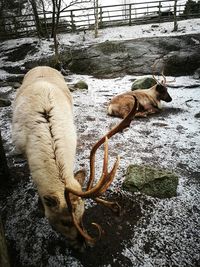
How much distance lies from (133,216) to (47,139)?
166 centimetres

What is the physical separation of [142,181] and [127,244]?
113 centimetres

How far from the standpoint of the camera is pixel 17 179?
405cm

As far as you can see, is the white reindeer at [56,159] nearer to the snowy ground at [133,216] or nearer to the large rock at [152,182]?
the snowy ground at [133,216]

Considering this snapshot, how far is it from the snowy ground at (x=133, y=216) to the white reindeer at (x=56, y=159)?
0.54 metres

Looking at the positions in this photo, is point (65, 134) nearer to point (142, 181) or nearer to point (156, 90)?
point (142, 181)

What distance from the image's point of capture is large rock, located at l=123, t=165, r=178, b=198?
3.70m

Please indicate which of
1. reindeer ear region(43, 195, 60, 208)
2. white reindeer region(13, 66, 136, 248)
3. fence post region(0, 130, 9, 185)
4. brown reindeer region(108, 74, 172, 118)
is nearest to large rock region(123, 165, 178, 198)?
white reindeer region(13, 66, 136, 248)

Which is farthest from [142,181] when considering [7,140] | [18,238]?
[7,140]

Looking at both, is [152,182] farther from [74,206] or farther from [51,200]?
[51,200]

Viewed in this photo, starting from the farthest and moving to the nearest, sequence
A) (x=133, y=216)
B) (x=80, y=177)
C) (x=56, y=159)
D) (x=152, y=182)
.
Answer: (x=152, y=182), (x=133, y=216), (x=80, y=177), (x=56, y=159)

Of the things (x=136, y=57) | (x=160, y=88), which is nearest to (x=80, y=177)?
(x=160, y=88)

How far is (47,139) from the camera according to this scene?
9.02 ft

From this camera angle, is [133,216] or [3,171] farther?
[3,171]

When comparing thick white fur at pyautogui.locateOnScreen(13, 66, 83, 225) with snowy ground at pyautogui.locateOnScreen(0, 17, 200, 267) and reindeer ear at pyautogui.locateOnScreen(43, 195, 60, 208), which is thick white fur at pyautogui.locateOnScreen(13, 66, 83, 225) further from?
snowy ground at pyautogui.locateOnScreen(0, 17, 200, 267)
